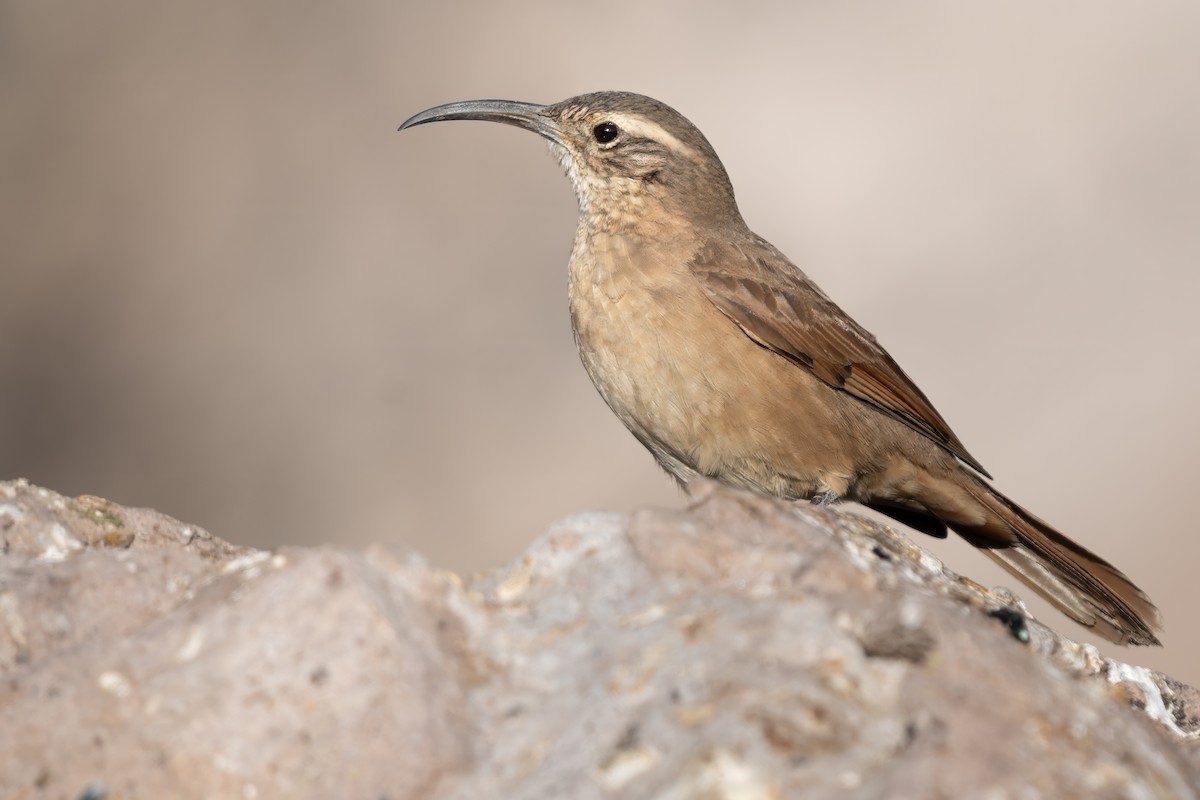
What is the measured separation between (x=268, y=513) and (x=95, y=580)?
24.8 ft

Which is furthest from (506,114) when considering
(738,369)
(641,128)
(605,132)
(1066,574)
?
(1066,574)

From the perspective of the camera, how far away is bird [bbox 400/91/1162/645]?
527 cm

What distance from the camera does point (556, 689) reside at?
2672 mm

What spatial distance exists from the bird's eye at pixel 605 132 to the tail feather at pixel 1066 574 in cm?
222

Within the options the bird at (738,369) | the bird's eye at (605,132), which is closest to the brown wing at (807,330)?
the bird at (738,369)

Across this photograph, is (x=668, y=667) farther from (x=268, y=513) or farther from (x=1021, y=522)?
(x=268, y=513)

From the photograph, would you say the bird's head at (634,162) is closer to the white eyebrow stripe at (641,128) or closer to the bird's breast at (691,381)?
the white eyebrow stripe at (641,128)

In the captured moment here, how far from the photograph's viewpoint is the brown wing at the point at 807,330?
221 inches

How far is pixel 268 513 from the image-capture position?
10492 millimetres

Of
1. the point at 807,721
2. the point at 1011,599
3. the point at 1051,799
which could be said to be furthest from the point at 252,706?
the point at 1011,599

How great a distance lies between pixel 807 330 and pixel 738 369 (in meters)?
0.61

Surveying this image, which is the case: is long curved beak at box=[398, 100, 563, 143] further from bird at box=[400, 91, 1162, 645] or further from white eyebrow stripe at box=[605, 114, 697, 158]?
white eyebrow stripe at box=[605, 114, 697, 158]

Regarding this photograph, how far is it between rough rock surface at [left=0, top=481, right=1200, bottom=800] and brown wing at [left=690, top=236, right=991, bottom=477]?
2661mm

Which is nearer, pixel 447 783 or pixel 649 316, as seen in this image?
pixel 447 783
